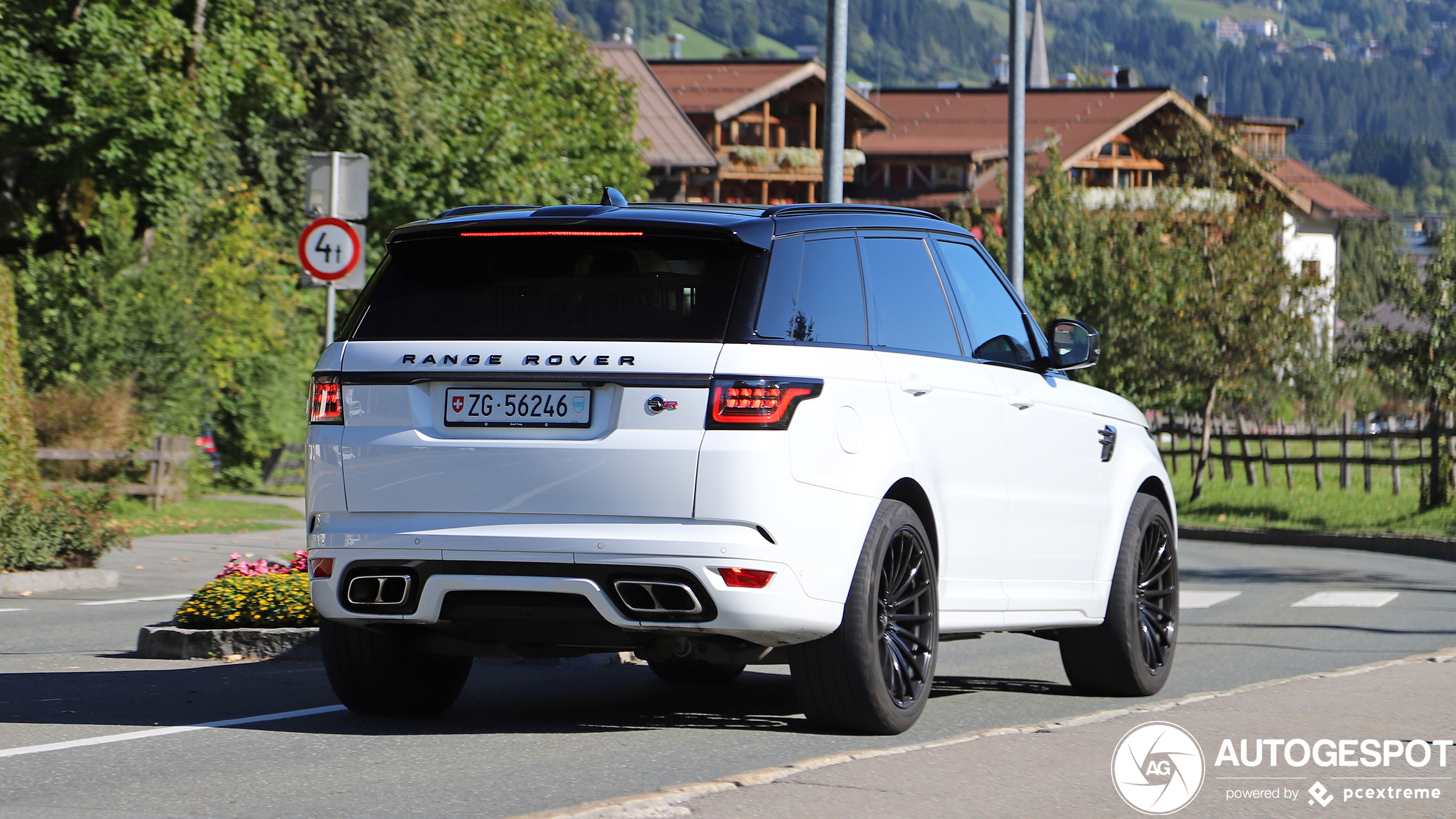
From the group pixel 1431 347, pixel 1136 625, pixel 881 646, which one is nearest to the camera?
pixel 881 646

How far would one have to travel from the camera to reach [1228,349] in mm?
37312

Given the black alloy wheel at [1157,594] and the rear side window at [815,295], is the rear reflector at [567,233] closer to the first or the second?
the rear side window at [815,295]

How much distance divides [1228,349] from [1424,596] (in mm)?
19176

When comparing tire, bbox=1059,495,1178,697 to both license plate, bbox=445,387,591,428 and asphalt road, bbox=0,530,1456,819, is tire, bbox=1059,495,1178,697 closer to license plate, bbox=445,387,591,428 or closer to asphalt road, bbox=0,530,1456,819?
asphalt road, bbox=0,530,1456,819

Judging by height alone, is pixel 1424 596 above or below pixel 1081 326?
below

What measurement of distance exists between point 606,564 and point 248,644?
3.95 m

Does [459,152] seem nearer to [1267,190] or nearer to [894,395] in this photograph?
[1267,190]

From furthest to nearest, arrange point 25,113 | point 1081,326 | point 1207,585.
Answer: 1. point 25,113
2. point 1207,585
3. point 1081,326

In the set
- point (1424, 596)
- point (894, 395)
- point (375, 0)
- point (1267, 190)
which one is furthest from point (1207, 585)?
point (1267, 190)

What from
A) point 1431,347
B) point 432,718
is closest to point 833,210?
point 432,718

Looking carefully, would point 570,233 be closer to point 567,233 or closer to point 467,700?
point 567,233

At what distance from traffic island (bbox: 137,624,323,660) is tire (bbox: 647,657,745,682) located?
1.81m

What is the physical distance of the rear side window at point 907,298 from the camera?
24.5 feet

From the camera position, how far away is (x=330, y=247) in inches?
612
